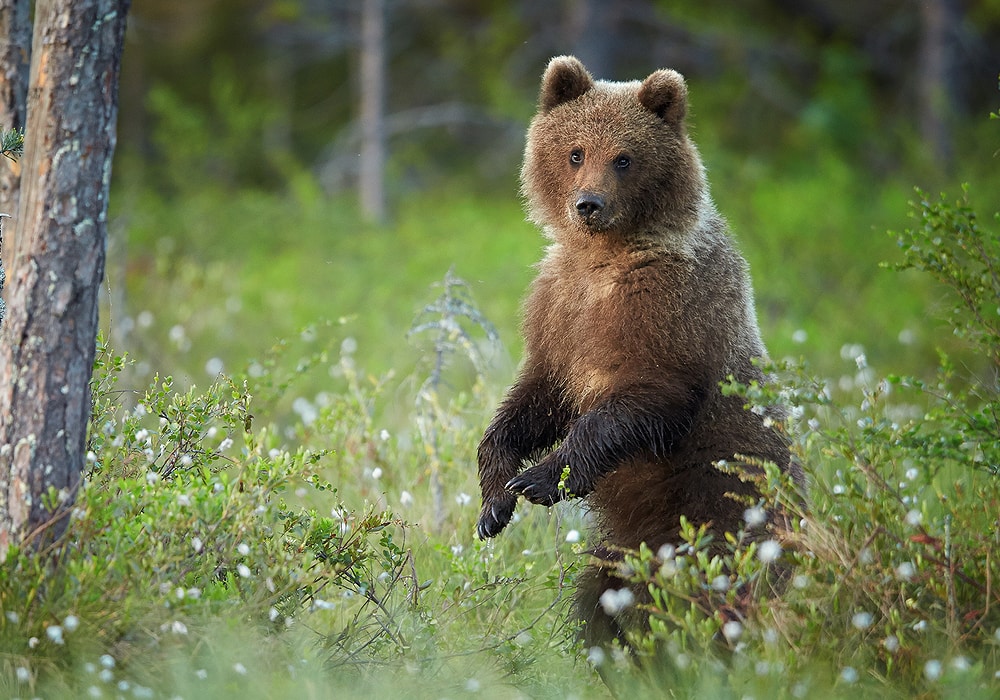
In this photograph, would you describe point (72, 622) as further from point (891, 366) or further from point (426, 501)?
point (891, 366)

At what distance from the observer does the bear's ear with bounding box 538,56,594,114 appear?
4.90 meters

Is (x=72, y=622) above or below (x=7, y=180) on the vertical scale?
below

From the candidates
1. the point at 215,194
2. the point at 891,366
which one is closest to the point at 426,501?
the point at 891,366

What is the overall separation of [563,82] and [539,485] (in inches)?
71.1

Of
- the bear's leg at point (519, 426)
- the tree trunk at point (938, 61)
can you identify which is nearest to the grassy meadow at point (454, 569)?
the bear's leg at point (519, 426)

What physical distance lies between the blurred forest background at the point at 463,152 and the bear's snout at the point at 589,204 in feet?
12.6

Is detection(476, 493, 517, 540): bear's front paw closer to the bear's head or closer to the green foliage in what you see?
the bear's head

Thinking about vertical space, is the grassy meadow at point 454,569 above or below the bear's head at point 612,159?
below

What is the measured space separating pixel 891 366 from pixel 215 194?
33.2 feet

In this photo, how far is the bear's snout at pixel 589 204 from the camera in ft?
14.7

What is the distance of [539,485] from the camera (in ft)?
14.3

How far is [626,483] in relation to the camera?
4504 millimetres

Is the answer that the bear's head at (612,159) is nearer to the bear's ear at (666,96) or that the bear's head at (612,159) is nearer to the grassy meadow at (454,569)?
the bear's ear at (666,96)

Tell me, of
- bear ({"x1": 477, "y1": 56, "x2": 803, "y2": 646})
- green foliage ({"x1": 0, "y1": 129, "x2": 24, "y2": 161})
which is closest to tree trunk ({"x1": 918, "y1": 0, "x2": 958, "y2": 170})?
bear ({"x1": 477, "y1": 56, "x2": 803, "y2": 646})
